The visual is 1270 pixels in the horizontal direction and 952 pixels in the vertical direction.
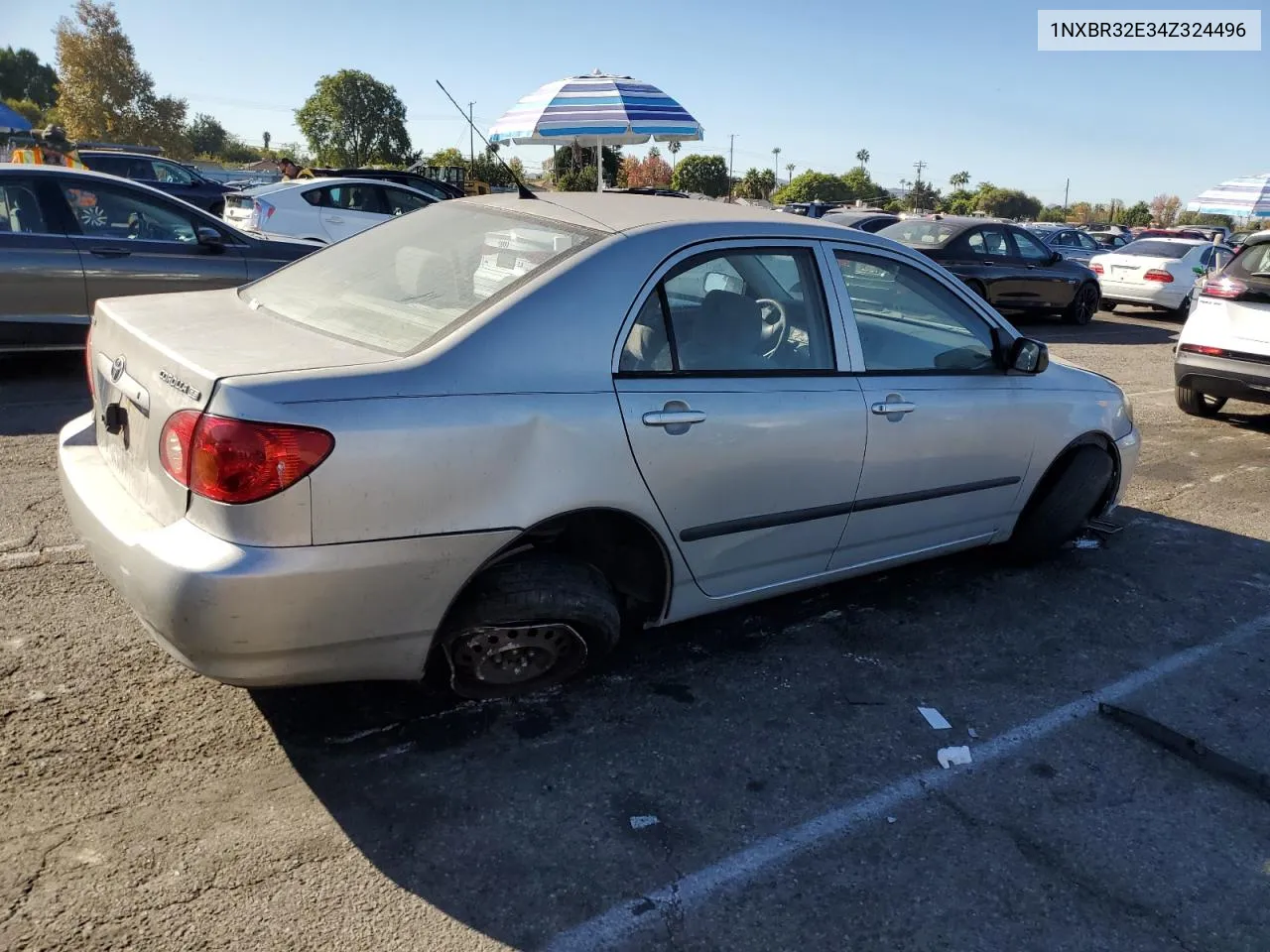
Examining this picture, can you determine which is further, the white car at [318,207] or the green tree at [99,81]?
the green tree at [99,81]

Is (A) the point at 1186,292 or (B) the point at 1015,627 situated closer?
(B) the point at 1015,627

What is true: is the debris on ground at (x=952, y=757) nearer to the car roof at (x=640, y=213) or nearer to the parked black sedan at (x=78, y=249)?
the car roof at (x=640, y=213)

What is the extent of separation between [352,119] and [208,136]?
14264 millimetres

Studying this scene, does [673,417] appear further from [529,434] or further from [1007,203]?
[1007,203]

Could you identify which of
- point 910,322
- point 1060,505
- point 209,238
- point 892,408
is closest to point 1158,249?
point 1060,505

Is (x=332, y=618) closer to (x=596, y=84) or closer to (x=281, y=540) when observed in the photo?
(x=281, y=540)

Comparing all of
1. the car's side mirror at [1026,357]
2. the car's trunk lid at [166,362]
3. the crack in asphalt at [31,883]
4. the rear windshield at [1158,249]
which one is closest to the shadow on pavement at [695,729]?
the crack in asphalt at [31,883]

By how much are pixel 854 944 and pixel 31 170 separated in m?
7.00

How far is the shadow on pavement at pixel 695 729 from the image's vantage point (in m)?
2.43

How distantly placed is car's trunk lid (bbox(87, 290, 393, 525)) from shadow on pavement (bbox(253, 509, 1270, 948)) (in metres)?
0.87

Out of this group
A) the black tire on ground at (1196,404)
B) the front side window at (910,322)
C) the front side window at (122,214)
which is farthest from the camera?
the black tire on ground at (1196,404)

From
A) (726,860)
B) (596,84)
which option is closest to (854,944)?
(726,860)

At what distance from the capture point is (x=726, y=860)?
2459 mm

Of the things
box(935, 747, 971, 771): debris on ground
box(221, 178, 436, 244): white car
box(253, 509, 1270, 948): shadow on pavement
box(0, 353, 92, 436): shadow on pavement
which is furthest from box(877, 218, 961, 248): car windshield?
box(935, 747, 971, 771): debris on ground
